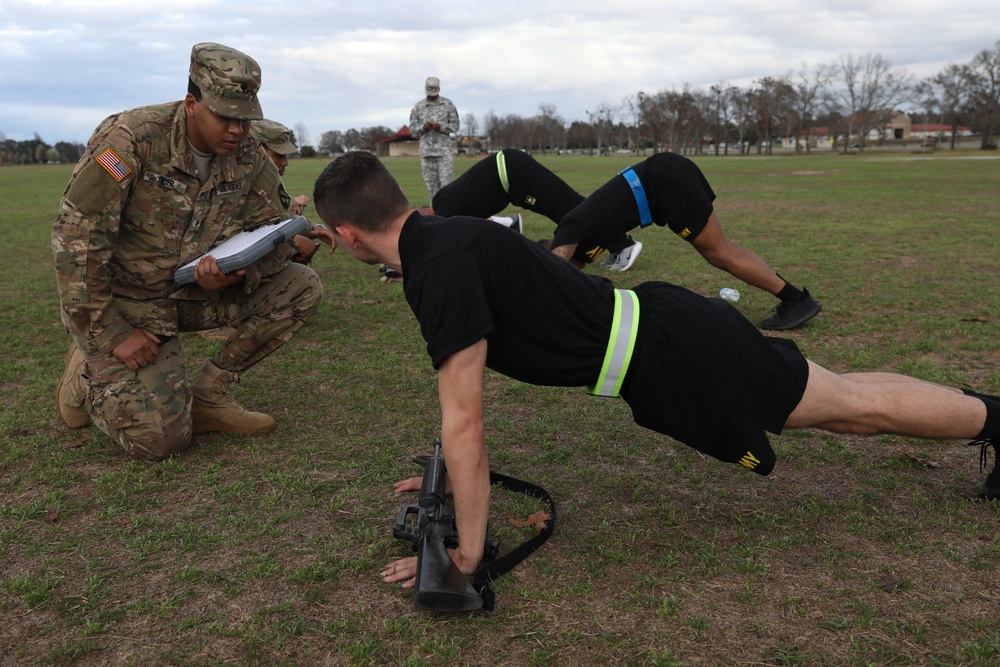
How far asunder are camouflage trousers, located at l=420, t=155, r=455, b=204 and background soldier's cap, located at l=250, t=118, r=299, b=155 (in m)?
7.34

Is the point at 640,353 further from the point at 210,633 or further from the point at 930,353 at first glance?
the point at 930,353

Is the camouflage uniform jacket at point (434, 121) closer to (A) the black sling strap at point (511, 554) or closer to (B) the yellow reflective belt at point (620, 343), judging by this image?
(A) the black sling strap at point (511, 554)

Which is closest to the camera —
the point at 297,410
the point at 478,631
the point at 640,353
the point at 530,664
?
the point at 530,664

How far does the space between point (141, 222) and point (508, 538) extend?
104 inches

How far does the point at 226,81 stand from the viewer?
13.0ft

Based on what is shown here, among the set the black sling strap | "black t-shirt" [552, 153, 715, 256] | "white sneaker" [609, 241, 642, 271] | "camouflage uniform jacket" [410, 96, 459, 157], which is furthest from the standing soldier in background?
the black sling strap

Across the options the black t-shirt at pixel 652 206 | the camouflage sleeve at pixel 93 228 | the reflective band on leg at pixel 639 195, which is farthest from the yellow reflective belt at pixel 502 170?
the camouflage sleeve at pixel 93 228

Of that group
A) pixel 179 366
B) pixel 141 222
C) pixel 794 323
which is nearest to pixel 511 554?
pixel 179 366

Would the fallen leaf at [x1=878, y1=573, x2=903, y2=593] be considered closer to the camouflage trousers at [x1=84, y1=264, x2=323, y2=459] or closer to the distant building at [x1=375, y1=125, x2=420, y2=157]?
the camouflage trousers at [x1=84, y1=264, x2=323, y2=459]

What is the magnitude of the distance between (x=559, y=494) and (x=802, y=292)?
3.68 m

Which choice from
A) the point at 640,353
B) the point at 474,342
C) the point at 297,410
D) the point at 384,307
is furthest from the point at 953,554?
the point at 384,307

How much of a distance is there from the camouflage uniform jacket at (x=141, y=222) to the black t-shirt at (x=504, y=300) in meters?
2.08

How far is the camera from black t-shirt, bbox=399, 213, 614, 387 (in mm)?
2549

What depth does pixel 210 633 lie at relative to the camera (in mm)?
2596
